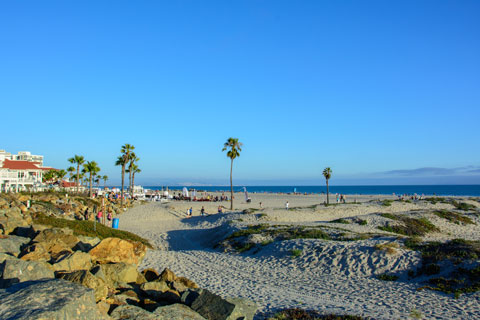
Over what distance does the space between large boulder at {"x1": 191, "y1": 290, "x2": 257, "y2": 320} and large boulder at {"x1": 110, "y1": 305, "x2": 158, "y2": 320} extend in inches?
45.3

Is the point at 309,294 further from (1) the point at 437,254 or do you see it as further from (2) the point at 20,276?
(2) the point at 20,276

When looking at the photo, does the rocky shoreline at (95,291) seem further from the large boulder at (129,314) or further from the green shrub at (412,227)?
the green shrub at (412,227)

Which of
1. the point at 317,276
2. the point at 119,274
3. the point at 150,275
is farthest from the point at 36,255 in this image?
the point at 317,276

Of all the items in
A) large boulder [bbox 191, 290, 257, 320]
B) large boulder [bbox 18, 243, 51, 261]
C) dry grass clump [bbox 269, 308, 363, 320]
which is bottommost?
dry grass clump [bbox 269, 308, 363, 320]

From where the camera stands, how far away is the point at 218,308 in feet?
23.0

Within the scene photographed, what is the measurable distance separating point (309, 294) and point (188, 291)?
5.43 m

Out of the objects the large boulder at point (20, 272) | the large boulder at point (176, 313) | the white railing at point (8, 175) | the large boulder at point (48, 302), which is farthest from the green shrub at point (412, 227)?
the white railing at point (8, 175)

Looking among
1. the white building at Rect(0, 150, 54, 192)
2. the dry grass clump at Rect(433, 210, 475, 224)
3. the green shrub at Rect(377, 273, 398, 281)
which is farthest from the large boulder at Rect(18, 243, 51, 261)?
the white building at Rect(0, 150, 54, 192)

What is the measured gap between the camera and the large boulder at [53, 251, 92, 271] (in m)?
8.09

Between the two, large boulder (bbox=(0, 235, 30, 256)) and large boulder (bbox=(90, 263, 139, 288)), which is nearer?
large boulder (bbox=(90, 263, 139, 288))

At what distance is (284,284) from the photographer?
1309 centimetres

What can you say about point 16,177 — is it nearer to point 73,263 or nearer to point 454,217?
point 73,263

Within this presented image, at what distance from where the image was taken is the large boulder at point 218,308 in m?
6.88

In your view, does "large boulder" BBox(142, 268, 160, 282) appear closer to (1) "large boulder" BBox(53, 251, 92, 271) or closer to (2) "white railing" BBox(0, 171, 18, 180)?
(1) "large boulder" BBox(53, 251, 92, 271)
